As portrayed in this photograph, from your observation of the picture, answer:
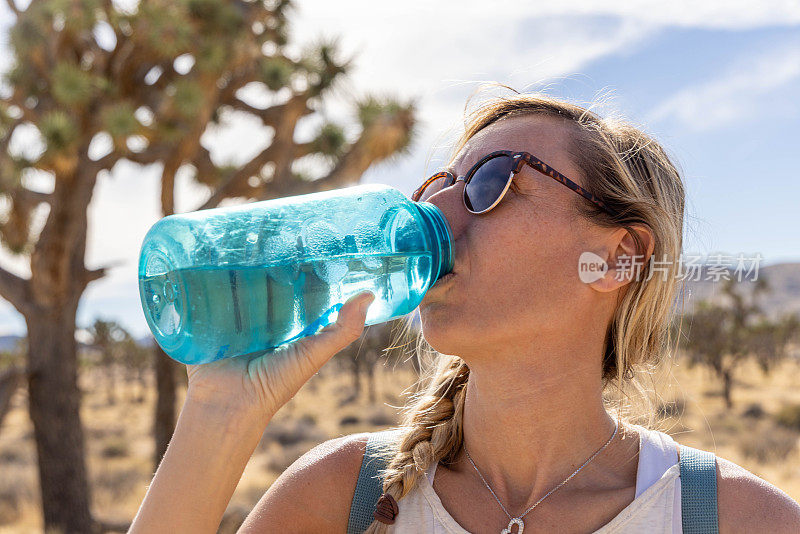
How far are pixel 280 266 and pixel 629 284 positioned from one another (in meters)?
0.88

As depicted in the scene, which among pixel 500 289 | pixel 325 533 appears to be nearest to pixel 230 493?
pixel 325 533

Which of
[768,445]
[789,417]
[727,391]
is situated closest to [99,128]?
[768,445]

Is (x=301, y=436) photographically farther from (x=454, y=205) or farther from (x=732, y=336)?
(x=454, y=205)

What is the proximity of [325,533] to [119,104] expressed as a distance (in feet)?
24.9

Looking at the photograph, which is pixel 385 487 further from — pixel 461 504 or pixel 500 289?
pixel 500 289

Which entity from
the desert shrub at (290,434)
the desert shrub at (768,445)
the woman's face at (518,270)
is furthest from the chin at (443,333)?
the desert shrub at (290,434)

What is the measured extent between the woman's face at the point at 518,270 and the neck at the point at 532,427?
92 millimetres

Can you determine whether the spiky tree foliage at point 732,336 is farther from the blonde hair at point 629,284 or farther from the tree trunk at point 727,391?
the blonde hair at point 629,284

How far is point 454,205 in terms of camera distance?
5.44 feet

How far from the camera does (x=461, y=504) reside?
5.30 ft

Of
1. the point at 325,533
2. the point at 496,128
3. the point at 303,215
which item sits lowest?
the point at 325,533

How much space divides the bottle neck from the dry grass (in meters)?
5.10

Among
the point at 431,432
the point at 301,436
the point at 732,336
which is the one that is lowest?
the point at 301,436

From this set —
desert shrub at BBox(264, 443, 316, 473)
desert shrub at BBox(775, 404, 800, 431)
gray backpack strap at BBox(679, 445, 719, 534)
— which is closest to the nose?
gray backpack strap at BBox(679, 445, 719, 534)
